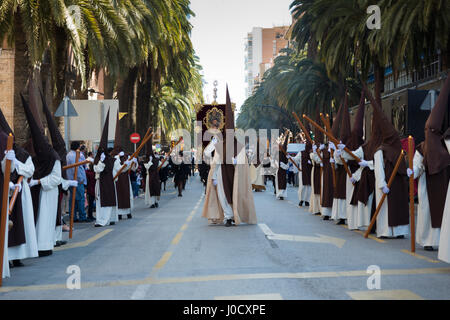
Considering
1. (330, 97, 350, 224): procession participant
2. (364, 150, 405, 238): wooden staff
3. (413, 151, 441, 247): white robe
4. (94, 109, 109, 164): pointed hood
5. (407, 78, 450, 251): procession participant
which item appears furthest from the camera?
Answer: (94, 109, 109, 164): pointed hood

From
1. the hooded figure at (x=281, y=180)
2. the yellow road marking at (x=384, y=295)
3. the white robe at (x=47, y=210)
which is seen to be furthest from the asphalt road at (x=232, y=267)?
the hooded figure at (x=281, y=180)

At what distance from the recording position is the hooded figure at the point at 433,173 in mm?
9305

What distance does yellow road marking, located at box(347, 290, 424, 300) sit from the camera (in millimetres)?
6305

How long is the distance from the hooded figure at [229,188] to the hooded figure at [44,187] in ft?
16.5

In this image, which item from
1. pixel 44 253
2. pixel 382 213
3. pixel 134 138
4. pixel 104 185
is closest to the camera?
pixel 44 253

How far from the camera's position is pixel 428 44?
24.0 meters

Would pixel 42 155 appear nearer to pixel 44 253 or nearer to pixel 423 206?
pixel 44 253

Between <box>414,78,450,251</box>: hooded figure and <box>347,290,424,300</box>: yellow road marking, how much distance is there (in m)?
3.53

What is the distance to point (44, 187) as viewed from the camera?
1025cm

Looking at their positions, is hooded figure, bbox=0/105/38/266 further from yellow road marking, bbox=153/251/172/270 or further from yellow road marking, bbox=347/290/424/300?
yellow road marking, bbox=347/290/424/300

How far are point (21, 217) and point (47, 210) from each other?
1676mm

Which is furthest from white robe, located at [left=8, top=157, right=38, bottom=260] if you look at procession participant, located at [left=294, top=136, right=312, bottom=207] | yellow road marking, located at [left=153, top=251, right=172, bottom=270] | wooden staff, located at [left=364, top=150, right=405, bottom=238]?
procession participant, located at [left=294, top=136, right=312, bottom=207]

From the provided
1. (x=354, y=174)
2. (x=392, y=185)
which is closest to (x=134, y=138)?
(x=354, y=174)
